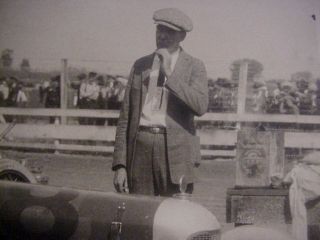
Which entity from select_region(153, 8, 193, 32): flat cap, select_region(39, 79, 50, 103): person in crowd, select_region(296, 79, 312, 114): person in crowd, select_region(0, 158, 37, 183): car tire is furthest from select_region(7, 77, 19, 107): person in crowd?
select_region(296, 79, 312, 114): person in crowd

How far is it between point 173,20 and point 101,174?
2.91ft

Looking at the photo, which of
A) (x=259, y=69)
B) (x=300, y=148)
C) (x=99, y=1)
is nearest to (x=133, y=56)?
(x=99, y=1)

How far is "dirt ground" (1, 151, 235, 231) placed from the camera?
5.97 ft

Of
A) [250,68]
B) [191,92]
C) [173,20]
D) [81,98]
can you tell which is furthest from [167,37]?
[81,98]

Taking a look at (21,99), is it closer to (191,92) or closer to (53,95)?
(53,95)

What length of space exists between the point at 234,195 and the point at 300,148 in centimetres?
30

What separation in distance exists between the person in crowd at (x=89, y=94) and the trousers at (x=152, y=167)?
2.46ft

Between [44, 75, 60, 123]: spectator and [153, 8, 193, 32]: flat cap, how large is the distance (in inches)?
28.3

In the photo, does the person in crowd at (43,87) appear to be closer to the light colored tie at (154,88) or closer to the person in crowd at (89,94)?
the person in crowd at (89,94)

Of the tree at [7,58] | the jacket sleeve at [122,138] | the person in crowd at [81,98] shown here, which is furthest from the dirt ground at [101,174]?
the jacket sleeve at [122,138]

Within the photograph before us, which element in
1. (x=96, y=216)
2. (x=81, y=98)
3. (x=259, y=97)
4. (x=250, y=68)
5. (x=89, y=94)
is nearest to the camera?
(x=96, y=216)

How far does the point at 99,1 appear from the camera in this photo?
57.4 inches

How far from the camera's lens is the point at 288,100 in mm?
1729

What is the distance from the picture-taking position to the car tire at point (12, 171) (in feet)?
4.70
